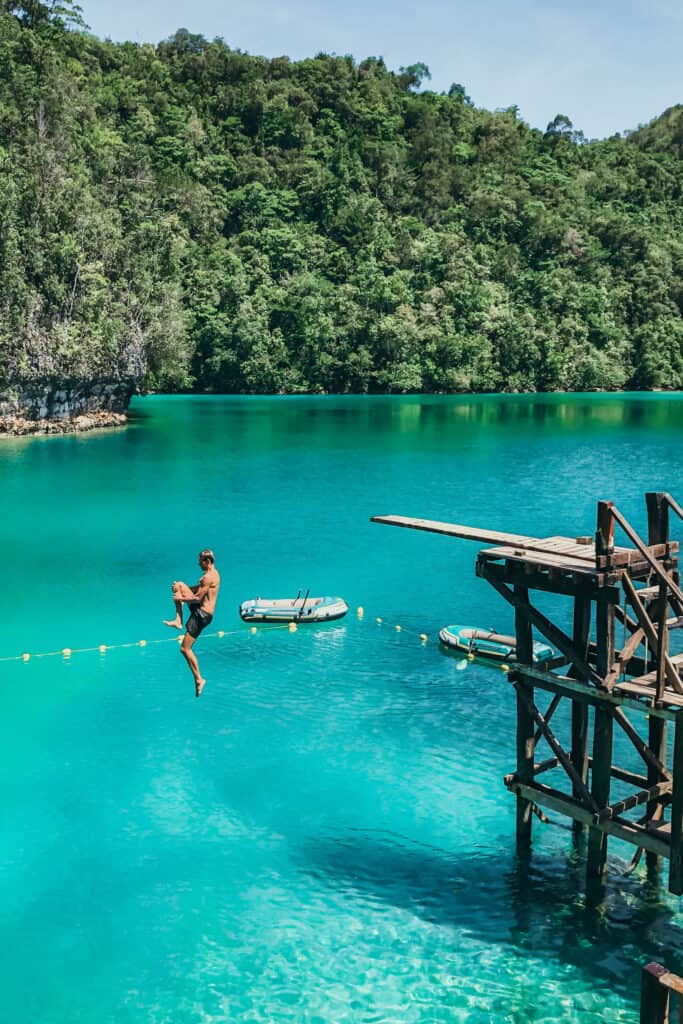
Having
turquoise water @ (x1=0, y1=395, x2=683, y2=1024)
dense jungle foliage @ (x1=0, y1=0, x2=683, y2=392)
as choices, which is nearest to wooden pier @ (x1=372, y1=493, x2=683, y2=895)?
turquoise water @ (x1=0, y1=395, x2=683, y2=1024)

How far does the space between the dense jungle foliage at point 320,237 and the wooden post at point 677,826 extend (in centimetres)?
9397

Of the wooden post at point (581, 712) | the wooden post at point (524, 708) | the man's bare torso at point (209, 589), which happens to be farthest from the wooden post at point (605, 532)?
the man's bare torso at point (209, 589)

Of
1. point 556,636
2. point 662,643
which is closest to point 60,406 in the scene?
point 556,636

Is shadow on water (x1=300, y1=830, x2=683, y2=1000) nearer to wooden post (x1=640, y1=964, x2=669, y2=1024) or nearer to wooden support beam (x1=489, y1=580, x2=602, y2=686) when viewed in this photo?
wooden support beam (x1=489, y1=580, x2=602, y2=686)

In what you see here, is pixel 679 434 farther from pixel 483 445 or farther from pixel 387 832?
pixel 387 832

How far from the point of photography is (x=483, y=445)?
86750 millimetres

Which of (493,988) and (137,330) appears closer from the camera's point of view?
(493,988)

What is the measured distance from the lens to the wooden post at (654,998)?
8.04 metres

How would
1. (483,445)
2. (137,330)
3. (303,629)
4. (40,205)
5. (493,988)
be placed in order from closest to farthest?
(493,988) < (303,629) < (483,445) < (40,205) < (137,330)

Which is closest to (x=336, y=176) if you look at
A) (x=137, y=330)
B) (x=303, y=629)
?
(x=137, y=330)

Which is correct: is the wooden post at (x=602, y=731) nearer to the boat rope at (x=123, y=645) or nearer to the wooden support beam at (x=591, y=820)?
the wooden support beam at (x=591, y=820)

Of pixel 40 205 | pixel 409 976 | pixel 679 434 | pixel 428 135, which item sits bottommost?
pixel 409 976

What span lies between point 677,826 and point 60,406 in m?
92.6

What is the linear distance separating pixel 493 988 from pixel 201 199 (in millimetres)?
160350
